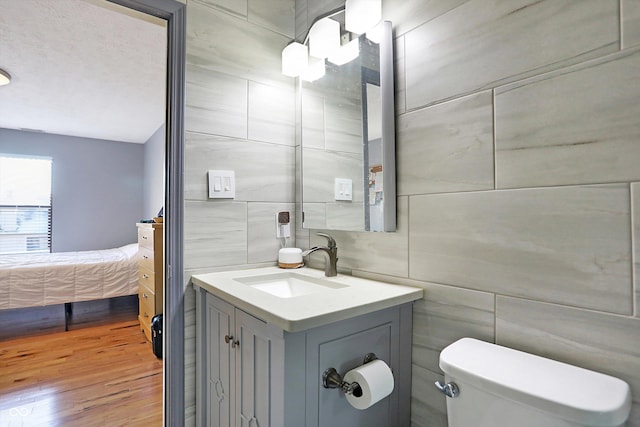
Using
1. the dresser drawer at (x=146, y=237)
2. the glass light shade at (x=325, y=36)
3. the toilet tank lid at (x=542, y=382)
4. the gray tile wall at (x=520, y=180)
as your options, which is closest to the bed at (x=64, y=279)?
the dresser drawer at (x=146, y=237)

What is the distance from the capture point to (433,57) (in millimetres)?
1120

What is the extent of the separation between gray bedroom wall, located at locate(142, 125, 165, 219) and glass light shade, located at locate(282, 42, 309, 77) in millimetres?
3443

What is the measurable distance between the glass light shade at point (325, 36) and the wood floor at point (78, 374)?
213 centimetres

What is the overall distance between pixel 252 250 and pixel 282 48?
103cm

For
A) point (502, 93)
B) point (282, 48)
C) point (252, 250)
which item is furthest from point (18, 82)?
point (502, 93)

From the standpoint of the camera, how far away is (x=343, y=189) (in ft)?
4.83

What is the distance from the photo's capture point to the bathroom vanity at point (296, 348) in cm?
89

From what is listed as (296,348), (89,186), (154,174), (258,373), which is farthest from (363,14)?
(89,186)

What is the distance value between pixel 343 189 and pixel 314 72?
593mm

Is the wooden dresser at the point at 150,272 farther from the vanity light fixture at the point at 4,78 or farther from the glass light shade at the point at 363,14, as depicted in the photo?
the glass light shade at the point at 363,14

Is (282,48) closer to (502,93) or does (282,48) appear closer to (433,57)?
(433,57)

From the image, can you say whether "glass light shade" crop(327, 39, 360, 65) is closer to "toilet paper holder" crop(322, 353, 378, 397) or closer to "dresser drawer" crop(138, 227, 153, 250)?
"toilet paper holder" crop(322, 353, 378, 397)

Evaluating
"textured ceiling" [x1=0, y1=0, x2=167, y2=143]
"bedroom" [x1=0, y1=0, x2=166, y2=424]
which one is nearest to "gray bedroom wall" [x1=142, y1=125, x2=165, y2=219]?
"bedroom" [x1=0, y1=0, x2=166, y2=424]

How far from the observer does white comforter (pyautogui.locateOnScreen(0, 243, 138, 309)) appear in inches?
122
